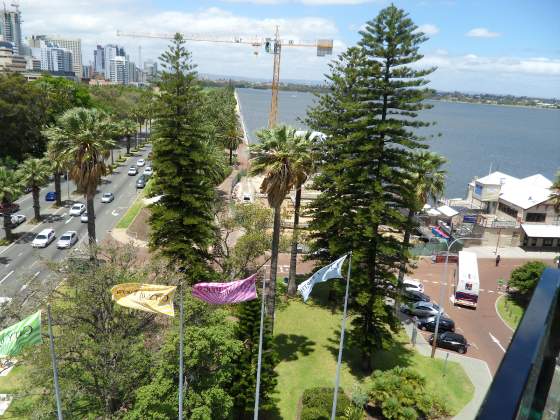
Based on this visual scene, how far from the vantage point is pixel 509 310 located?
3262cm

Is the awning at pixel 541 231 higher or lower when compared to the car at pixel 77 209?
higher

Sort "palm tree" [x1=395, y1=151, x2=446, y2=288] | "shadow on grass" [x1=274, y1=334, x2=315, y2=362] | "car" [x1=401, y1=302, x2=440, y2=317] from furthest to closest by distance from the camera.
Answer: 1. "car" [x1=401, y1=302, x2=440, y2=317]
2. "palm tree" [x1=395, y1=151, x2=446, y2=288]
3. "shadow on grass" [x1=274, y1=334, x2=315, y2=362]

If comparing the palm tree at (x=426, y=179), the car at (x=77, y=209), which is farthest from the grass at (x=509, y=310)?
the car at (x=77, y=209)

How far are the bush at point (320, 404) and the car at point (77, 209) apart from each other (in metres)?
35.0

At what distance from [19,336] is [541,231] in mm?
47069

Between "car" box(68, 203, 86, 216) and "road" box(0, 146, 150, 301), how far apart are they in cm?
55

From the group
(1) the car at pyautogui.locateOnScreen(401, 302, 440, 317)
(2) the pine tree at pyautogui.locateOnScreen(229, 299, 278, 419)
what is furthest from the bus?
(2) the pine tree at pyautogui.locateOnScreen(229, 299, 278, 419)

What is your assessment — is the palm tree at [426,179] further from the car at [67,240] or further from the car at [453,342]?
the car at [67,240]

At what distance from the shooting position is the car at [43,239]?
3816 cm

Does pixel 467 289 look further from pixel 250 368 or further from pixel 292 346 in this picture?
pixel 250 368

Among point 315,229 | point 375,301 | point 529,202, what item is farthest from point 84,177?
point 529,202

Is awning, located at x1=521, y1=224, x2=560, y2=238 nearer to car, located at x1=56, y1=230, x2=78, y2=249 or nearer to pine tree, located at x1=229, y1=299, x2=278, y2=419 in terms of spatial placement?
pine tree, located at x1=229, y1=299, x2=278, y2=419

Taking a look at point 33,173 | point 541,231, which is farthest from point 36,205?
point 541,231

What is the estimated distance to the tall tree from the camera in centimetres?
2605
